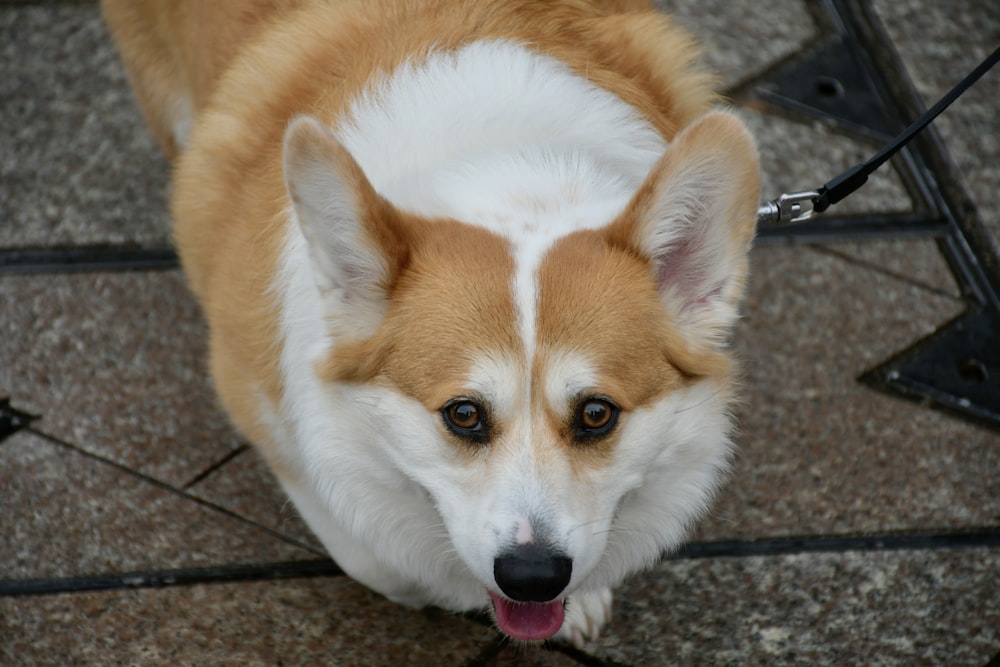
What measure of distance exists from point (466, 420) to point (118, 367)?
1.92 m

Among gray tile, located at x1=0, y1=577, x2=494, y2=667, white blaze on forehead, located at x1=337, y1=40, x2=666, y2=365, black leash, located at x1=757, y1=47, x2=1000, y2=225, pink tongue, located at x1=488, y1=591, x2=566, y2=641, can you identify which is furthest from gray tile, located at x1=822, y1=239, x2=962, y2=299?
pink tongue, located at x1=488, y1=591, x2=566, y2=641

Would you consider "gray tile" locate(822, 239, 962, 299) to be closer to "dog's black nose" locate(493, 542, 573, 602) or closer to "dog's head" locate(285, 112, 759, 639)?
"dog's head" locate(285, 112, 759, 639)

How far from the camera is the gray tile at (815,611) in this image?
9.88ft

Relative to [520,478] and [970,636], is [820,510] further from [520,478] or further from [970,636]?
[520,478]

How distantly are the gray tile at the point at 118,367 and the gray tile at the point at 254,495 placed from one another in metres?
0.07

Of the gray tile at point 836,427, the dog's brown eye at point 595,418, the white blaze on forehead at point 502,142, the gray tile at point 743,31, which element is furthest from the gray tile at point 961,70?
Result: the dog's brown eye at point 595,418

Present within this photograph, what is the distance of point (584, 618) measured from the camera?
119 inches

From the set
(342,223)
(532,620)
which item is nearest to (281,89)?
(342,223)

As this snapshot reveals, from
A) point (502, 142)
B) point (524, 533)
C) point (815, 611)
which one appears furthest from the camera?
point (815, 611)

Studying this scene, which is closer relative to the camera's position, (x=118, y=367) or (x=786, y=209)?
(x=786, y=209)

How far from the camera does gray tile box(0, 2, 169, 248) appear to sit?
14.3ft

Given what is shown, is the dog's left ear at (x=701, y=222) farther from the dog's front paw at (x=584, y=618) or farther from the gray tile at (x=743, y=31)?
the gray tile at (x=743, y=31)

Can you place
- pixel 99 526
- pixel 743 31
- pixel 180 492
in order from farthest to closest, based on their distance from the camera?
1. pixel 743 31
2. pixel 180 492
3. pixel 99 526

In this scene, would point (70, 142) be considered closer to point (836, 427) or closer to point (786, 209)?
point (786, 209)
